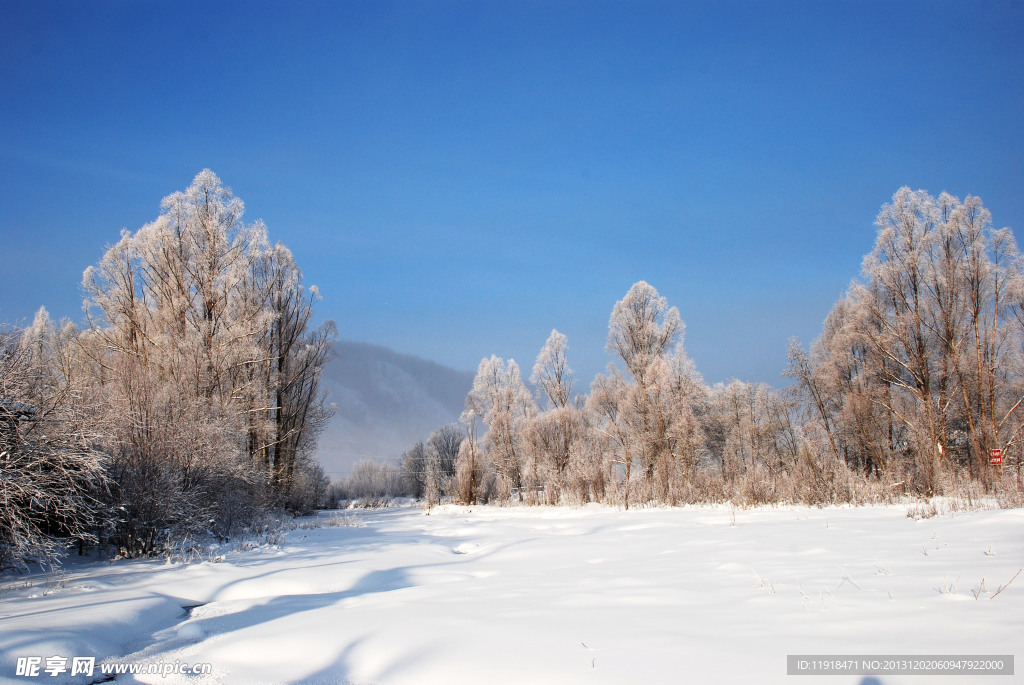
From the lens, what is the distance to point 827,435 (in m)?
27.6

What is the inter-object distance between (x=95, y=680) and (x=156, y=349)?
45.5ft

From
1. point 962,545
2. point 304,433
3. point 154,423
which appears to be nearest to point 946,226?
point 962,545

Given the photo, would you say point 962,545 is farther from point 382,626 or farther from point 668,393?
point 668,393

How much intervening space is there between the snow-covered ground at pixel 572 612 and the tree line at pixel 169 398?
1267mm

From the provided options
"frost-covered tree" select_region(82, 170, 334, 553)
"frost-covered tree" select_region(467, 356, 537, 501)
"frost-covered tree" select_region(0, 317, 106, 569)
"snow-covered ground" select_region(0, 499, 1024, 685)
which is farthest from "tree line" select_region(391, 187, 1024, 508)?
"frost-covered tree" select_region(0, 317, 106, 569)

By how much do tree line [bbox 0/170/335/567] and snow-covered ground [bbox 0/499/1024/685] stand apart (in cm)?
127

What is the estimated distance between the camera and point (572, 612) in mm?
3787

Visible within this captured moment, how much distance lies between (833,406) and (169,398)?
98.1ft

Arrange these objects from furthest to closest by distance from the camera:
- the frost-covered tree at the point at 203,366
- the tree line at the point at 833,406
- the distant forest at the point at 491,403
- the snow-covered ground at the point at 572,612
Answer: the tree line at the point at 833,406
the frost-covered tree at the point at 203,366
the distant forest at the point at 491,403
the snow-covered ground at the point at 572,612

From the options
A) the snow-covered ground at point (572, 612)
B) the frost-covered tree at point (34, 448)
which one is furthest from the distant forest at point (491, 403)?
the snow-covered ground at point (572, 612)

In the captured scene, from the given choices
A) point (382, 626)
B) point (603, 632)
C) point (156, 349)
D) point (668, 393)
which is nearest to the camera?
point (603, 632)

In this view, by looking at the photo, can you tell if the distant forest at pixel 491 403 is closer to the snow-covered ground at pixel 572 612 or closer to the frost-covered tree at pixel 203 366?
the frost-covered tree at pixel 203 366

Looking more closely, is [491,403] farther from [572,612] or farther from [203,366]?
[572,612]

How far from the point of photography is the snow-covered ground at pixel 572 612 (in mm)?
2641
